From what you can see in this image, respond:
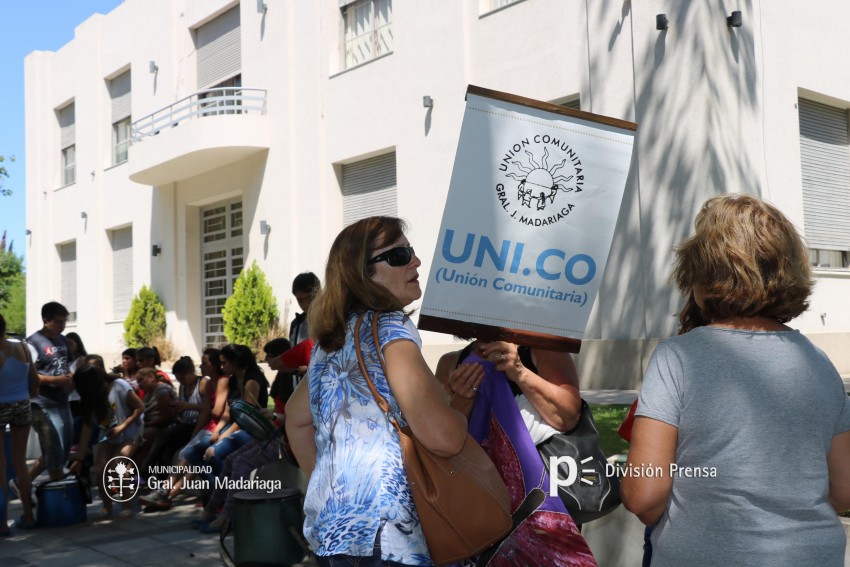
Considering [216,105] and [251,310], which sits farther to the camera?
[216,105]

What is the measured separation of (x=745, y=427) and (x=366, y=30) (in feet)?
48.3

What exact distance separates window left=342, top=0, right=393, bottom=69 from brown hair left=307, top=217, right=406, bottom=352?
42.5 feet

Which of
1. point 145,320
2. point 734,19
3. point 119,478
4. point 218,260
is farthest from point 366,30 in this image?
point 119,478

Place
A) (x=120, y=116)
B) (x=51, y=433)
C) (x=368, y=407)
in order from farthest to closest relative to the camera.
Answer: (x=120, y=116), (x=51, y=433), (x=368, y=407)

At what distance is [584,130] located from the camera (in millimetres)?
2811

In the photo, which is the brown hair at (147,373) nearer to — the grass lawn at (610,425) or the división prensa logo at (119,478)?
the división prensa logo at (119,478)

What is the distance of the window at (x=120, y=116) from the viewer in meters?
22.5


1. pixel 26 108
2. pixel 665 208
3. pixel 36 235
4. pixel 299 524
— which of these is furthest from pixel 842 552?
pixel 26 108

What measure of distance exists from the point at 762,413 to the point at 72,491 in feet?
22.2

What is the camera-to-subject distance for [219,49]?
754 inches

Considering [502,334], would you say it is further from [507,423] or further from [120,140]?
[120,140]

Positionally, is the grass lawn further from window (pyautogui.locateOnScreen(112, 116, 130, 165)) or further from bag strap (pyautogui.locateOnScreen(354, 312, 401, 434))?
window (pyautogui.locateOnScreen(112, 116, 130, 165))

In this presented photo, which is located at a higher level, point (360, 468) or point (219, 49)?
point (219, 49)

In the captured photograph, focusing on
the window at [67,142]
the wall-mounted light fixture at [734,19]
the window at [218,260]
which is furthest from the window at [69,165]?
the wall-mounted light fixture at [734,19]
